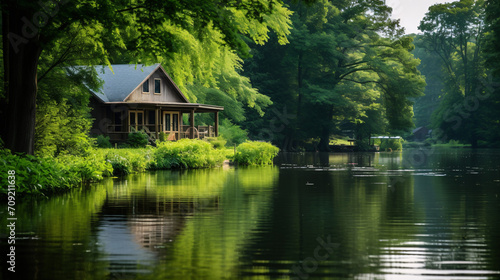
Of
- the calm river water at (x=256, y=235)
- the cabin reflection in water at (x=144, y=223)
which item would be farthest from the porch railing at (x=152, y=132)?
the cabin reflection in water at (x=144, y=223)

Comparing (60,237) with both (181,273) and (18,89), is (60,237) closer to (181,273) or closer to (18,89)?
(181,273)

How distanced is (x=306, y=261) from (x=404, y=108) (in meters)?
71.2

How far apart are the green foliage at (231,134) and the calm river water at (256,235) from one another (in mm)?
39667

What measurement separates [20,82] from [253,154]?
23202 mm

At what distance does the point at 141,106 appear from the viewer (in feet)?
175

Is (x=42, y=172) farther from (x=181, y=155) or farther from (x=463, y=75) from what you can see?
(x=463, y=75)

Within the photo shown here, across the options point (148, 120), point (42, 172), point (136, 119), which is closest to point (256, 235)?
point (42, 172)

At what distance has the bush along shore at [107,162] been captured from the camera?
19.5m

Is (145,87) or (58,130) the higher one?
(145,87)

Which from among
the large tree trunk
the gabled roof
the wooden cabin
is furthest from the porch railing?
the large tree trunk

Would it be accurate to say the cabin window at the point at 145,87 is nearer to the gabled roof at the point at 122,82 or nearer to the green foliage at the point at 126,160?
the gabled roof at the point at 122,82

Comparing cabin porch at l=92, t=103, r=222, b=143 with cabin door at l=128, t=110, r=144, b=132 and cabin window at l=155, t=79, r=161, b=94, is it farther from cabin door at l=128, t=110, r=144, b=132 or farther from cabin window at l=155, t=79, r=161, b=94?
cabin window at l=155, t=79, r=161, b=94

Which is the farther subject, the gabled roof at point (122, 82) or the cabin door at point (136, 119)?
the gabled roof at point (122, 82)

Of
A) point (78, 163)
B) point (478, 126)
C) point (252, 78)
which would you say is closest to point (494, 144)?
point (478, 126)
